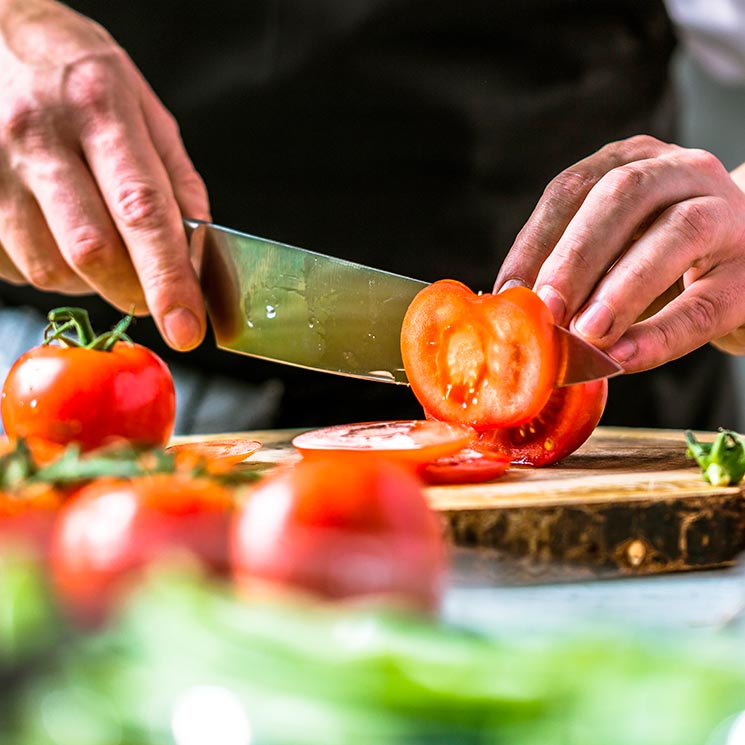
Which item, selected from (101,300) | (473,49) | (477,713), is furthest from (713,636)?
(101,300)

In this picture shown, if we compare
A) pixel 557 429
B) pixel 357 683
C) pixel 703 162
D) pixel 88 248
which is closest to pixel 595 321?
pixel 557 429

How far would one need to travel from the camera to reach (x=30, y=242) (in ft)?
5.68

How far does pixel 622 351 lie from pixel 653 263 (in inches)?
5.1

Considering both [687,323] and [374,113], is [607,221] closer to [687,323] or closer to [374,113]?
[687,323]

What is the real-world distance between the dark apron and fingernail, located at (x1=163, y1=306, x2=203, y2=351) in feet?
1.99

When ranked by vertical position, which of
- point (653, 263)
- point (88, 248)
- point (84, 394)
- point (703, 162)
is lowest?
point (84, 394)

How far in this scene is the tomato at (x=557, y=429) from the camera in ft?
4.80

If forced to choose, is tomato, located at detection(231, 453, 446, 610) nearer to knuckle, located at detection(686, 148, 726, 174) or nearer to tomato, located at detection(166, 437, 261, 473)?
tomato, located at detection(166, 437, 261, 473)

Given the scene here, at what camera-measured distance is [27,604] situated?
1.42 ft

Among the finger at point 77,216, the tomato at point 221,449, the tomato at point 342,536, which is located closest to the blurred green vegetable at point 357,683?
the tomato at point 342,536

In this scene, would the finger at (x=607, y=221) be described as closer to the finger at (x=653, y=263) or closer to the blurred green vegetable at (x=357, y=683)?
the finger at (x=653, y=263)

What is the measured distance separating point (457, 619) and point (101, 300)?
6.88 ft

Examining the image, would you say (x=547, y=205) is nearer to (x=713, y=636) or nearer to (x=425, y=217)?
(x=425, y=217)

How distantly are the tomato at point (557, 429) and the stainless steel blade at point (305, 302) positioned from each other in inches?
8.4
